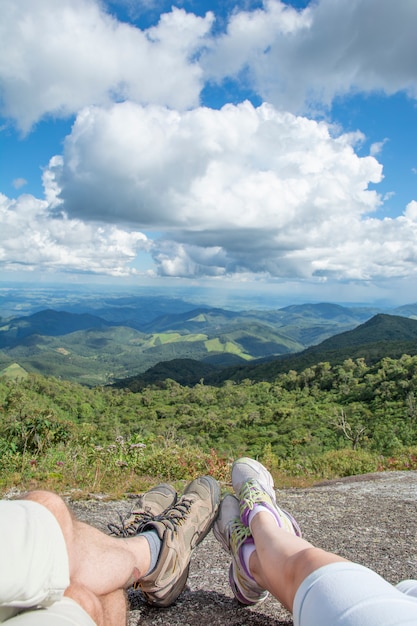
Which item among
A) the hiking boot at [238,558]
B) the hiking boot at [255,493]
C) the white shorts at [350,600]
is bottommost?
the hiking boot at [238,558]

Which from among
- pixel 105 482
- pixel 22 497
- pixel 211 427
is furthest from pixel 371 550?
pixel 211 427

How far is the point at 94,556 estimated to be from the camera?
2.34 metres

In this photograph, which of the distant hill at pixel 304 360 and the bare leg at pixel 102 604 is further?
the distant hill at pixel 304 360

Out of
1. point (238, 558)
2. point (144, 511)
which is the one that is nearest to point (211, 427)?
point (144, 511)

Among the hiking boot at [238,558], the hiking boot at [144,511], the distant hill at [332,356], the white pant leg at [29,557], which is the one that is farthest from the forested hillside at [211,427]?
the distant hill at [332,356]

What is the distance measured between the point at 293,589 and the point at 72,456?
6.59 meters

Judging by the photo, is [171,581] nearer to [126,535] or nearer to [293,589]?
[126,535]

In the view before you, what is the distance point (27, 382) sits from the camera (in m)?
94.4

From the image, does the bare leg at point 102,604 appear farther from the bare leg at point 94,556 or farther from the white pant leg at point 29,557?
the white pant leg at point 29,557

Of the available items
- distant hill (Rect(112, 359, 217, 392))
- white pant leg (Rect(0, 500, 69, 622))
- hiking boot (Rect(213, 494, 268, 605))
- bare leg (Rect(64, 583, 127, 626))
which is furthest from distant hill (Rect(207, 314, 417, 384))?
white pant leg (Rect(0, 500, 69, 622))

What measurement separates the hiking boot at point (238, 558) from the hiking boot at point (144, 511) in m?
0.61

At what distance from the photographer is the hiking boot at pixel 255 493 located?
3238 mm

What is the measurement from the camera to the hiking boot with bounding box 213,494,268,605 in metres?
2.86

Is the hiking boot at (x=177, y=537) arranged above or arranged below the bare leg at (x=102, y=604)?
below
